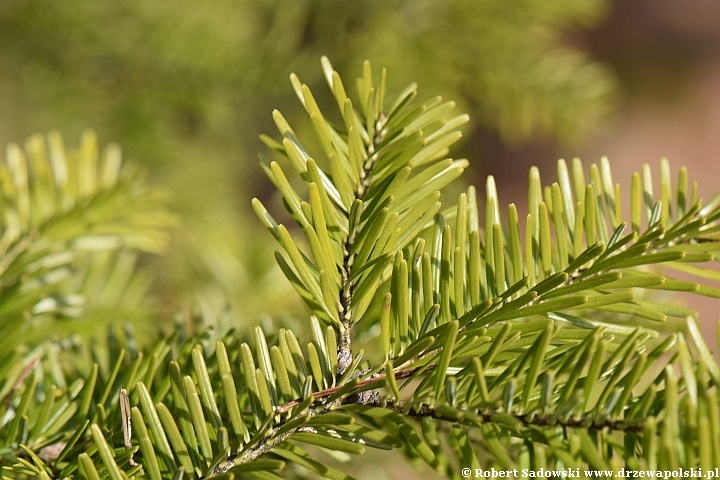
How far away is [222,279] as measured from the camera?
695 mm

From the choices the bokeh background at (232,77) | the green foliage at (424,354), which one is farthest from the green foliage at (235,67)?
the green foliage at (424,354)

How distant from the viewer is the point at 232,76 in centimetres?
71

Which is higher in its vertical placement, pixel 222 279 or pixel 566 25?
pixel 566 25

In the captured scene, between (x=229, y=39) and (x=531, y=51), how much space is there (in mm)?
356

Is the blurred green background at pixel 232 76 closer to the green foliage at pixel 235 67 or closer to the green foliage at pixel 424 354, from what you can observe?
the green foliage at pixel 235 67

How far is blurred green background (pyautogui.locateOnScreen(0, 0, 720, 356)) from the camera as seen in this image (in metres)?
0.65

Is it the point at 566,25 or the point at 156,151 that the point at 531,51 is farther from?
the point at 156,151

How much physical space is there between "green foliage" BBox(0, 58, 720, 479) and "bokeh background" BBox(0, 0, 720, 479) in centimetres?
34

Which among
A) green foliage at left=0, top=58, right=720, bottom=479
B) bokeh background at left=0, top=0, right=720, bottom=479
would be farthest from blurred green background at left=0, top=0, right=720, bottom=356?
green foliage at left=0, top=58, right=720, bottom=479

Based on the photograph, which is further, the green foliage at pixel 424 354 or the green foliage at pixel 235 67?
the green foliage at pixel 235 67

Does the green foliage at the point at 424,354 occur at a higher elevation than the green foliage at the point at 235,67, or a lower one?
lower

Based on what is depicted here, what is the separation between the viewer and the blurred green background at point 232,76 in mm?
650

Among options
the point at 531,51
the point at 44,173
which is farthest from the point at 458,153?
the point at 44,173

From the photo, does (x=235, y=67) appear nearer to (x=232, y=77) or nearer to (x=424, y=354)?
(x=232, y=77)
